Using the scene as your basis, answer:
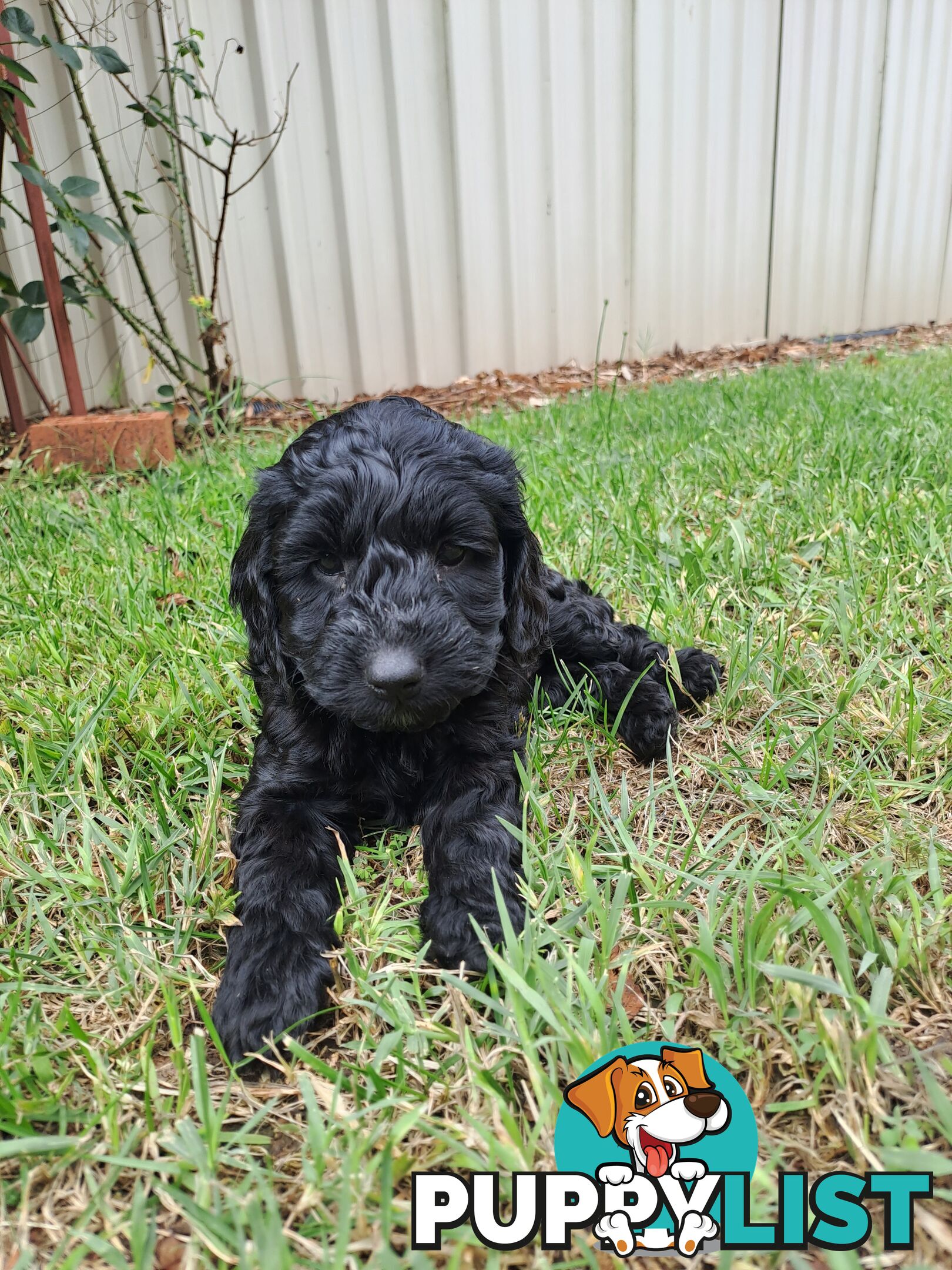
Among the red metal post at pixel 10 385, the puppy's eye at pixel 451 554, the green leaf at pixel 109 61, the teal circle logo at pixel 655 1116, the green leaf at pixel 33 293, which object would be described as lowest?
the teal circle logo at pixel 655 1116

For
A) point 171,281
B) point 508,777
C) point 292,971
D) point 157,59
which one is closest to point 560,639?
point 508,777

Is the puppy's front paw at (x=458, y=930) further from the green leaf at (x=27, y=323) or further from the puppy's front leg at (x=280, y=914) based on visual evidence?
the green leaf at (x=27, y=323)

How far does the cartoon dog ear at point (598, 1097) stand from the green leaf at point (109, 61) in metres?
4.82

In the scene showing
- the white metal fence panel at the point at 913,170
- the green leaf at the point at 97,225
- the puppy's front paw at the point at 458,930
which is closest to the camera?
the puppy's front paw at the point at 458,930

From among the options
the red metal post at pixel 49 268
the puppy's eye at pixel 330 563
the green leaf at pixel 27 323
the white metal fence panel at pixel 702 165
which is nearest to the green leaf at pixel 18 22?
the red metal post at pixel 49 268

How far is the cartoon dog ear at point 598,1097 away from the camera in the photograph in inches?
41.2

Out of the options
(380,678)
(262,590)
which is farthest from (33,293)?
(380,678)

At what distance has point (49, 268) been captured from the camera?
13.7 ft

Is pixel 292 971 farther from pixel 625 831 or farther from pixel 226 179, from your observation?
pixel 226 179

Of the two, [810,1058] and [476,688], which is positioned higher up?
[476,688]

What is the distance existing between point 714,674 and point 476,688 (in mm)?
841

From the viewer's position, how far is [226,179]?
4.60 m

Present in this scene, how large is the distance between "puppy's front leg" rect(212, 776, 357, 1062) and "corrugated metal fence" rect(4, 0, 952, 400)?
3.71 meters

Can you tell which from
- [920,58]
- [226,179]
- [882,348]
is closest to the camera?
[226,179]
